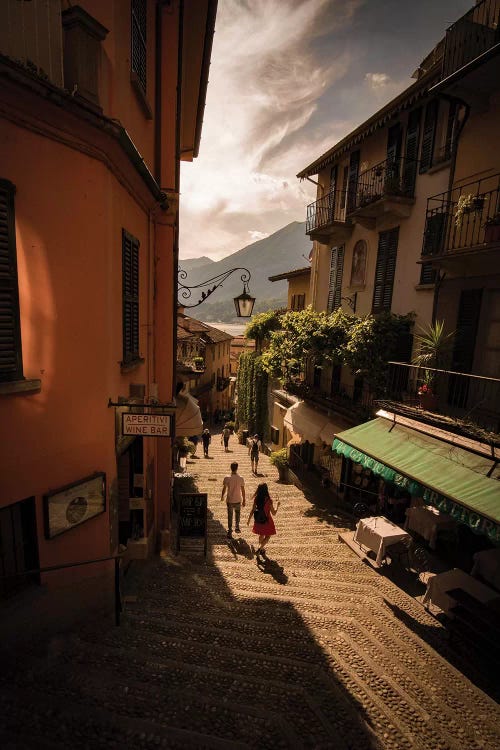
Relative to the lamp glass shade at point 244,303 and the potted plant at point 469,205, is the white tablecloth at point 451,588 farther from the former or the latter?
the potted plant at point 469,205

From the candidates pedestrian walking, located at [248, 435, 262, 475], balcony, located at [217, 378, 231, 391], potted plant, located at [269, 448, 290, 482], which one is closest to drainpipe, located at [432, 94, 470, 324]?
potted plant, located at [269, 448, 290, 482]

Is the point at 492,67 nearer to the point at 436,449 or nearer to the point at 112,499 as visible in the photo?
the point at 436,449

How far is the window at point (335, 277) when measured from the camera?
49.8 ft

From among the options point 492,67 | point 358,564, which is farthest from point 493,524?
point 492,67

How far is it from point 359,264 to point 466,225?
5.10m

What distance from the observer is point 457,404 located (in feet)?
30.4

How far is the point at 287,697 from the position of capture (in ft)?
14.8

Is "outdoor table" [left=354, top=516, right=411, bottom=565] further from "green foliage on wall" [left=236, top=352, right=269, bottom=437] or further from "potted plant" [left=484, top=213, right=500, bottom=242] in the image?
"green foliage on wall" [left=236, top=352, right=269, bottom=437]

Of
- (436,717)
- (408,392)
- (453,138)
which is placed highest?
(453,138)

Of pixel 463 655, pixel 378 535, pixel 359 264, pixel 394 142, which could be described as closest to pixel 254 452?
pixel 378 535

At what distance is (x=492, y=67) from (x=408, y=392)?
7806 mm

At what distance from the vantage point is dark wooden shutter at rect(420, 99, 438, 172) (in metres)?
10.5

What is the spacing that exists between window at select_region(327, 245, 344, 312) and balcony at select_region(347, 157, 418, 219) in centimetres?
237

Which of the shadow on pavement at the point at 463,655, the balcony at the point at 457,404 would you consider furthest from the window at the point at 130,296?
the shadow on pavement at the point at 463,655
